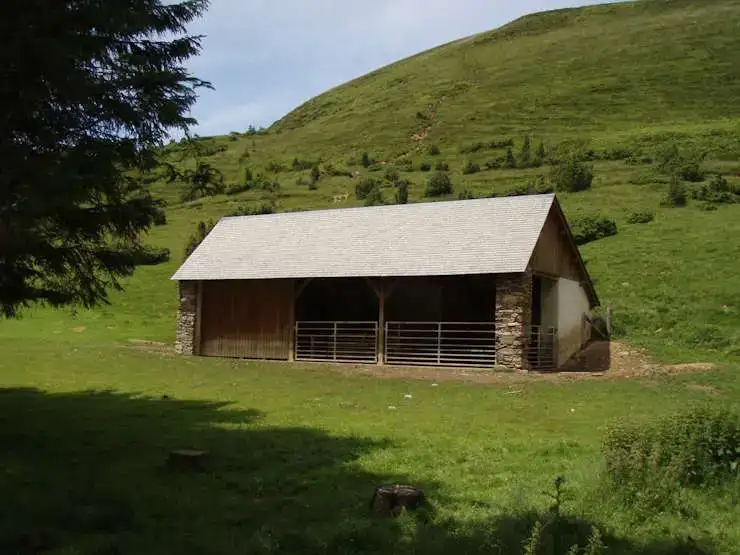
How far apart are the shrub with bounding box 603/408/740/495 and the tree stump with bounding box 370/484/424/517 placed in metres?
1.91

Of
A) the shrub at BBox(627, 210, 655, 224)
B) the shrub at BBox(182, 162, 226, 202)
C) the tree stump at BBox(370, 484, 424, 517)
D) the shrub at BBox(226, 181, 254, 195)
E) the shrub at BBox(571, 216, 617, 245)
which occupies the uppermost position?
the shrub at BBox(226, 181, 254, 195)

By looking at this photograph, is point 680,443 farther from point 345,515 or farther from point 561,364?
point 561,364

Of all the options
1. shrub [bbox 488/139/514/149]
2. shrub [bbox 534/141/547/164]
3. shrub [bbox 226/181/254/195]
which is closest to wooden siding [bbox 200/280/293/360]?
shrub [bbox 226/181/254/195]

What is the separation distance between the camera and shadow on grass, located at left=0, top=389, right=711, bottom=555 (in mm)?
5480

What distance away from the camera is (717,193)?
40312 mm

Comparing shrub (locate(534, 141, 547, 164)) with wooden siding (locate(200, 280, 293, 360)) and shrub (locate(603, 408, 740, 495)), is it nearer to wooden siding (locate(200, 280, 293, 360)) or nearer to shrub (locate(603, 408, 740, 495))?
wooden siding (locate(200, 280, 293, 360))

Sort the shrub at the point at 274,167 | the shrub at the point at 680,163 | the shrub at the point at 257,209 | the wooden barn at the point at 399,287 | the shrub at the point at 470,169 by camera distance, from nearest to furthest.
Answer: the wooden barn at the point at 399,287 < the shrub at the point at 680,163 < the shrub at the point at 257,209 < the shrub at the point at 470,169 < the shrub at the point at 274,167

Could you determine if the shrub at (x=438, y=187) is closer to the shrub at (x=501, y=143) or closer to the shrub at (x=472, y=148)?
the shrub at (x=472, y=148)

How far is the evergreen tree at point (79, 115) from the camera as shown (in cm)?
601

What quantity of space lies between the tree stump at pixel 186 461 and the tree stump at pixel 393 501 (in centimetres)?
259

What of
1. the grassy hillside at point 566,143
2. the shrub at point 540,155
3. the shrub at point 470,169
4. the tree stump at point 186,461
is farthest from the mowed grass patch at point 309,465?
the shrub at point 540,155

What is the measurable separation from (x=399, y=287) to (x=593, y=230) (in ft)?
49.5

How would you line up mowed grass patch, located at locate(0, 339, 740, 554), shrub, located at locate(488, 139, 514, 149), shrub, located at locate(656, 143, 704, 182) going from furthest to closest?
shrub, located at locate(488, 139, 514, 149)
shrub, located at locate(656, 143, 704, 182)
mowed grass patch, located at locate(0, 339, 740, 554)


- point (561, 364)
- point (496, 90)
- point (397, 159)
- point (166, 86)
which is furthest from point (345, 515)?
point (496, 90)
